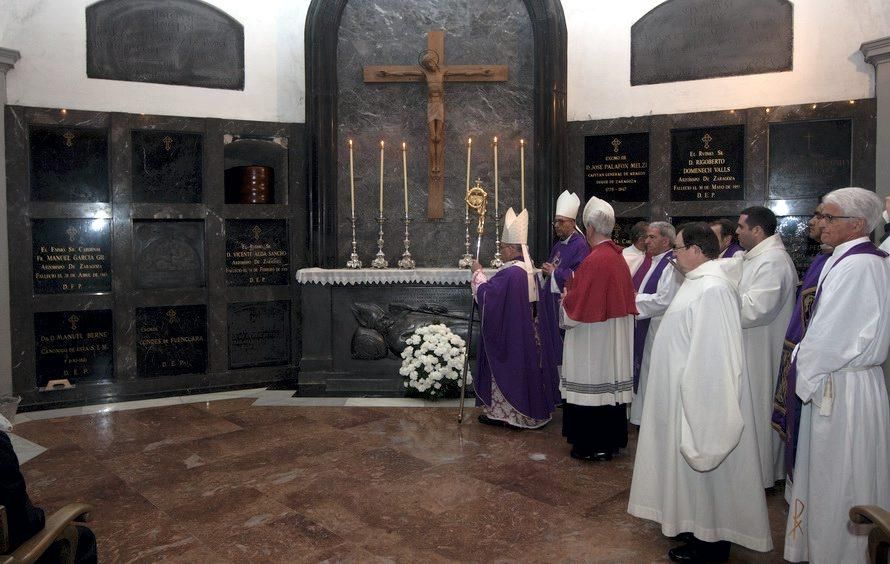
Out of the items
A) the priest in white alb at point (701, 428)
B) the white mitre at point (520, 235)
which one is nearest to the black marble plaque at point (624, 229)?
the white mitre at point (520, 235)

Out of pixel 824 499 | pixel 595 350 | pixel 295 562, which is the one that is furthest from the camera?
pixel 595 350

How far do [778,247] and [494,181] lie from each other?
13.3 ft

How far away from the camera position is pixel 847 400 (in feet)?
9.20

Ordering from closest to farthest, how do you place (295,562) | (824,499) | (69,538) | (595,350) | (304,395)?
(69,538), (824,499), (295,562), (595,350), (304,395)

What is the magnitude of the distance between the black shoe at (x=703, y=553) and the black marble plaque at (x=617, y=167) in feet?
15.4

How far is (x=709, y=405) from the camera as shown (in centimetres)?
288

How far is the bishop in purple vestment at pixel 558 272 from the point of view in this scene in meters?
5.63

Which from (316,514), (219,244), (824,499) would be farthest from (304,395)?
(824,499)

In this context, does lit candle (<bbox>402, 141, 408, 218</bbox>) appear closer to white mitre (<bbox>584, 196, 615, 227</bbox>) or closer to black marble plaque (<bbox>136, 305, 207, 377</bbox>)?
black marble plaque (<bbox>136, 305, 207, 377</bbox>)

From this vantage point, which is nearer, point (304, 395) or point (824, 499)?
point (824, 499)

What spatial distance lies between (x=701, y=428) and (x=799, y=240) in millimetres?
4677

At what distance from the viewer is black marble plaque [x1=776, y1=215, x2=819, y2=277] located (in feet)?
22.0

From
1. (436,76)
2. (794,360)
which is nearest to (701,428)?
(794,360)

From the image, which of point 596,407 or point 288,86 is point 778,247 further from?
point 288,86
